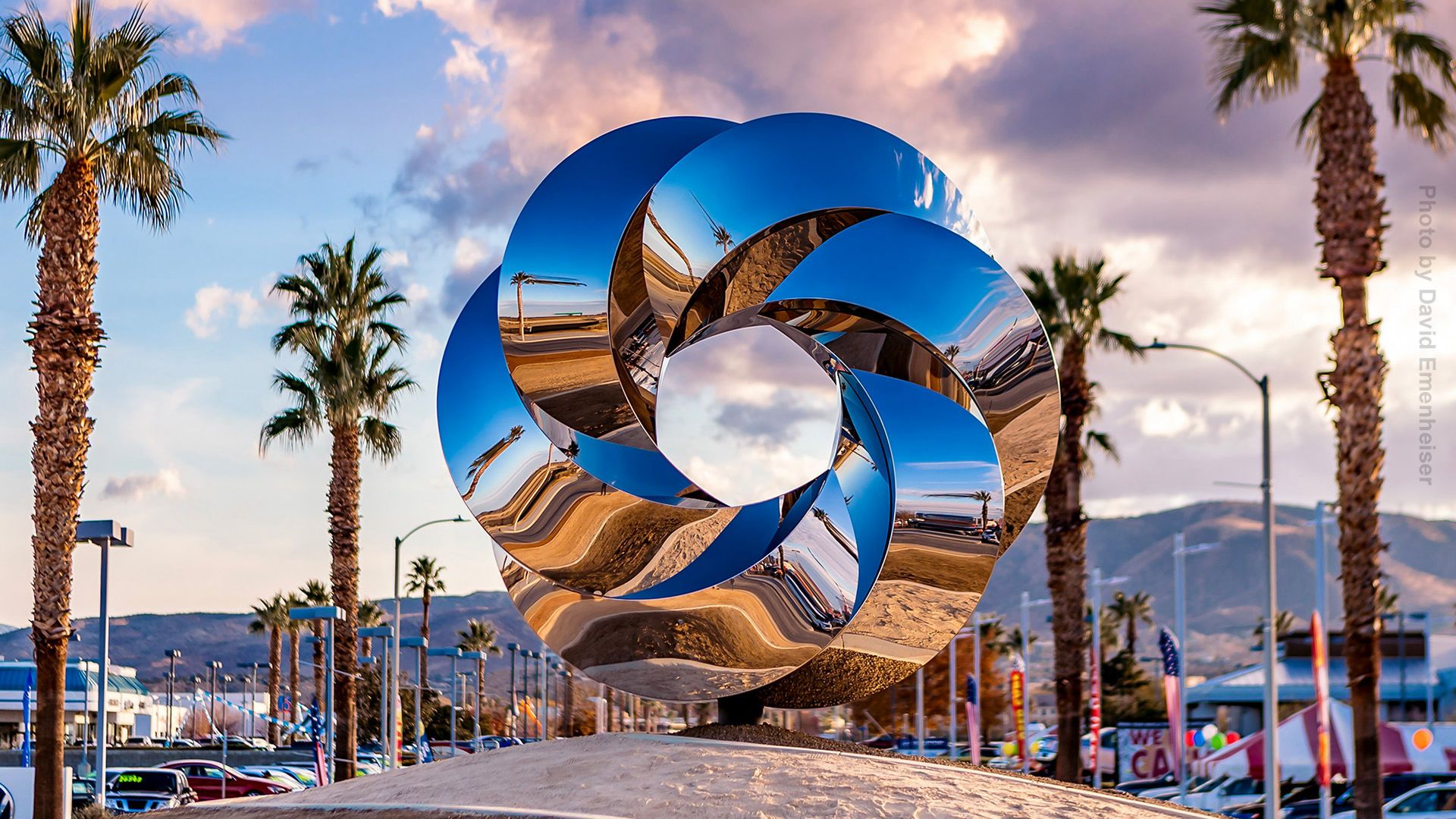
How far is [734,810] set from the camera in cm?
1238

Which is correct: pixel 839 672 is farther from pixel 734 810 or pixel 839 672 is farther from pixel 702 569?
pixel 734 810

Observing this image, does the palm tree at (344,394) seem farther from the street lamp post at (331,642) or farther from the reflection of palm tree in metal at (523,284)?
the reflection of palm tree in metal at (523,284)

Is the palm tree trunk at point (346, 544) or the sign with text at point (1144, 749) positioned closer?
the palm tree trunk at point (346, 544)

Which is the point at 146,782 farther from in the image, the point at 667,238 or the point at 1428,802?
the point at 1428,802

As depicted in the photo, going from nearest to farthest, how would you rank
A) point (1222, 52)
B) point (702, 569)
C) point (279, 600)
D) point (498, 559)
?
point (702, 569) < point (498, 559) < point (1222, 52) < point (279, 600)

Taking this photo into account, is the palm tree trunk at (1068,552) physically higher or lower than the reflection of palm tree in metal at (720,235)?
lower

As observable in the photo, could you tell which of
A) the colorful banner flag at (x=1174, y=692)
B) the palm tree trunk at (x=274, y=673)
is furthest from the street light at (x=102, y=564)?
the palm tree trunk at (x=274, y=673)

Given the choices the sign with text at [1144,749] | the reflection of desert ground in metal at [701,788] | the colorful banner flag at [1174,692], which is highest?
the reflection of desert ground in metal at [701,788]

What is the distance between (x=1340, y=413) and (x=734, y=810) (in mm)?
14989

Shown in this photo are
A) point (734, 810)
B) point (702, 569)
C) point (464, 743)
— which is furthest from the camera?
point (464, 743)

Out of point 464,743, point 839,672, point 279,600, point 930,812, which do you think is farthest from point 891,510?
point 279,600

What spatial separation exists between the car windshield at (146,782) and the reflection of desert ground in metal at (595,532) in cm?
2203

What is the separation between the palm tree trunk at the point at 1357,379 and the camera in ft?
73.5

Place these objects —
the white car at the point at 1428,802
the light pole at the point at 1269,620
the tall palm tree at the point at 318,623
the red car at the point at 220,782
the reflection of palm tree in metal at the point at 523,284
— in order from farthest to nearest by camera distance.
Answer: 1. the tall palm tree at the point at 318,623
2. the red car at the point at 220,782
3. the white car at the point at 1428,802
4. the light pole at the point at 1269,620
5. the reflection of palm tree in metal at the point at 523,284
